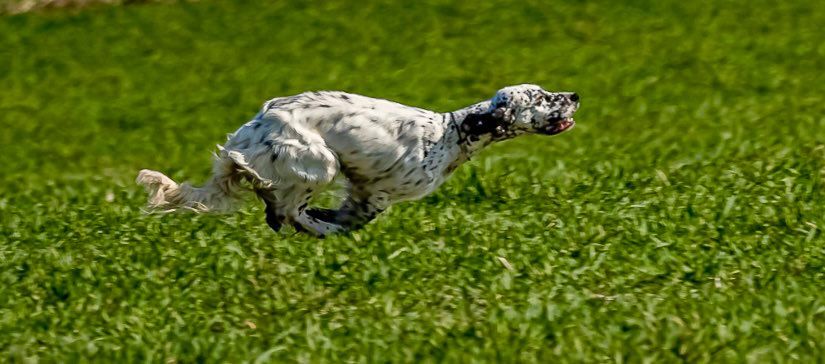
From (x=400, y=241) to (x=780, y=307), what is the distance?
210cm

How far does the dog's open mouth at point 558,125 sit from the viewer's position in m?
7.09

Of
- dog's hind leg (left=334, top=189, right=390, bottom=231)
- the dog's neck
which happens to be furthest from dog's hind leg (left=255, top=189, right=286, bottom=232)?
the dog's neck

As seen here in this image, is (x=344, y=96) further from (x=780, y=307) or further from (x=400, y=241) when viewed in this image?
(x=780, y=307)

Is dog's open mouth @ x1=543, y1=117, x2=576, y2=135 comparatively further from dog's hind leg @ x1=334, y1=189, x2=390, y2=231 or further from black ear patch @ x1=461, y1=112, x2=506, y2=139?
dog's hind leg @ x1=334, y1=189, x2=390, y2=231

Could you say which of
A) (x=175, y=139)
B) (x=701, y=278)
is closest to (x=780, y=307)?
(x=701, y=278)

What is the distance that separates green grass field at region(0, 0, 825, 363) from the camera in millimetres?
6113

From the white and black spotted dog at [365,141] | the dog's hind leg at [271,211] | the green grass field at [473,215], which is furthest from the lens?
the dog's hind leg at [271,211]

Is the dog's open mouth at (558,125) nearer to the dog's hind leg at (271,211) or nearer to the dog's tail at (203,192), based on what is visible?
the dog's hind leg at (271,211)

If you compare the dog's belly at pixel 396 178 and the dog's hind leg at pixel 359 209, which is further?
the dog's hind leg at pixel 359 209

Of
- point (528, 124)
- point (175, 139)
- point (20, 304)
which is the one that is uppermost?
point (528, 124)

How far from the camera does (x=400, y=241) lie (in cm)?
752

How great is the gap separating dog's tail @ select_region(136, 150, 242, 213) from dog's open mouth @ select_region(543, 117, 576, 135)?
1534mm

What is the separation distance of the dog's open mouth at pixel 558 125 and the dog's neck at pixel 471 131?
0.66ft

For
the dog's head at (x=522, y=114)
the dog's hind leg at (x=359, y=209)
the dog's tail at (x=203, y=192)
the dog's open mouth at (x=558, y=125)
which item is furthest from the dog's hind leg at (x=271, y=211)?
the dog's open mouth at (x=558, y=125)
